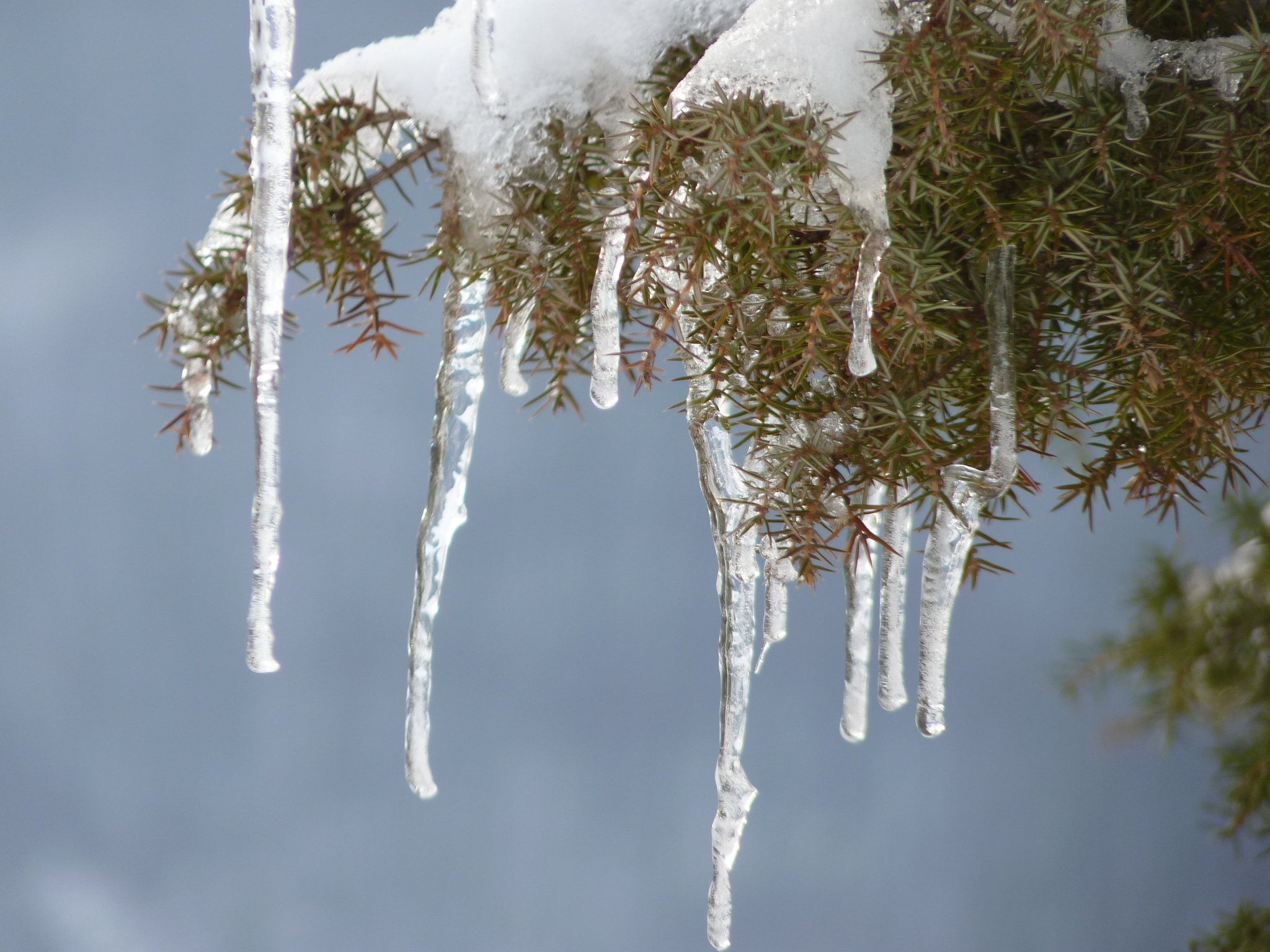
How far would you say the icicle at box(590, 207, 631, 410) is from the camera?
0.43m

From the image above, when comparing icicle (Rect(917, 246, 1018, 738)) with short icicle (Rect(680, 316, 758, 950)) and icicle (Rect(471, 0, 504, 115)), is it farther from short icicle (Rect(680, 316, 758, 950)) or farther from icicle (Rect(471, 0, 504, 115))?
icicle (Rect(471, 0, 504, 115))

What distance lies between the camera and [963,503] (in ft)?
1.58

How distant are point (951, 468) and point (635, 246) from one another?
0.50 ft

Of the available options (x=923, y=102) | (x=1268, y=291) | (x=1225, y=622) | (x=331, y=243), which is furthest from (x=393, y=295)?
(x=1225, y=622)

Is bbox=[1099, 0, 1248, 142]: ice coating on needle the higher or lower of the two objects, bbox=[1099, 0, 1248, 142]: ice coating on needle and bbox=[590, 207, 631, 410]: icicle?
the higher

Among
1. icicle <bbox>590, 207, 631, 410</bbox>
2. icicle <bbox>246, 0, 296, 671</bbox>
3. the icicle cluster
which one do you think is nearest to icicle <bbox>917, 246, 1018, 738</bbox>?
the icicle cluster

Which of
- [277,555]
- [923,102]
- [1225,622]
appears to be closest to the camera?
[923,102]

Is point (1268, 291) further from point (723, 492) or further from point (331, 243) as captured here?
point (331, 243)

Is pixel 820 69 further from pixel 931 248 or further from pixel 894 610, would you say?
pixel 894 610

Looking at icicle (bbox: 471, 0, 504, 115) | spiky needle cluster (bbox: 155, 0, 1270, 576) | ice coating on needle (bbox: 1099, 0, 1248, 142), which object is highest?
icicle (bbox: 471, 0, 504, 115)

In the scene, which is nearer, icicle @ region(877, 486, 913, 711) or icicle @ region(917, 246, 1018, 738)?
icicle @ region(917, 246, 1018, 738)

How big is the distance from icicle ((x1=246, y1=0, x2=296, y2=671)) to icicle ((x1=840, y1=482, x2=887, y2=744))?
0.28 m

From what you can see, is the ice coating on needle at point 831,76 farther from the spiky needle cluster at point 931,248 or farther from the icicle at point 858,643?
the icicle at point 858,643

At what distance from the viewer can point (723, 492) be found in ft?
1.66
